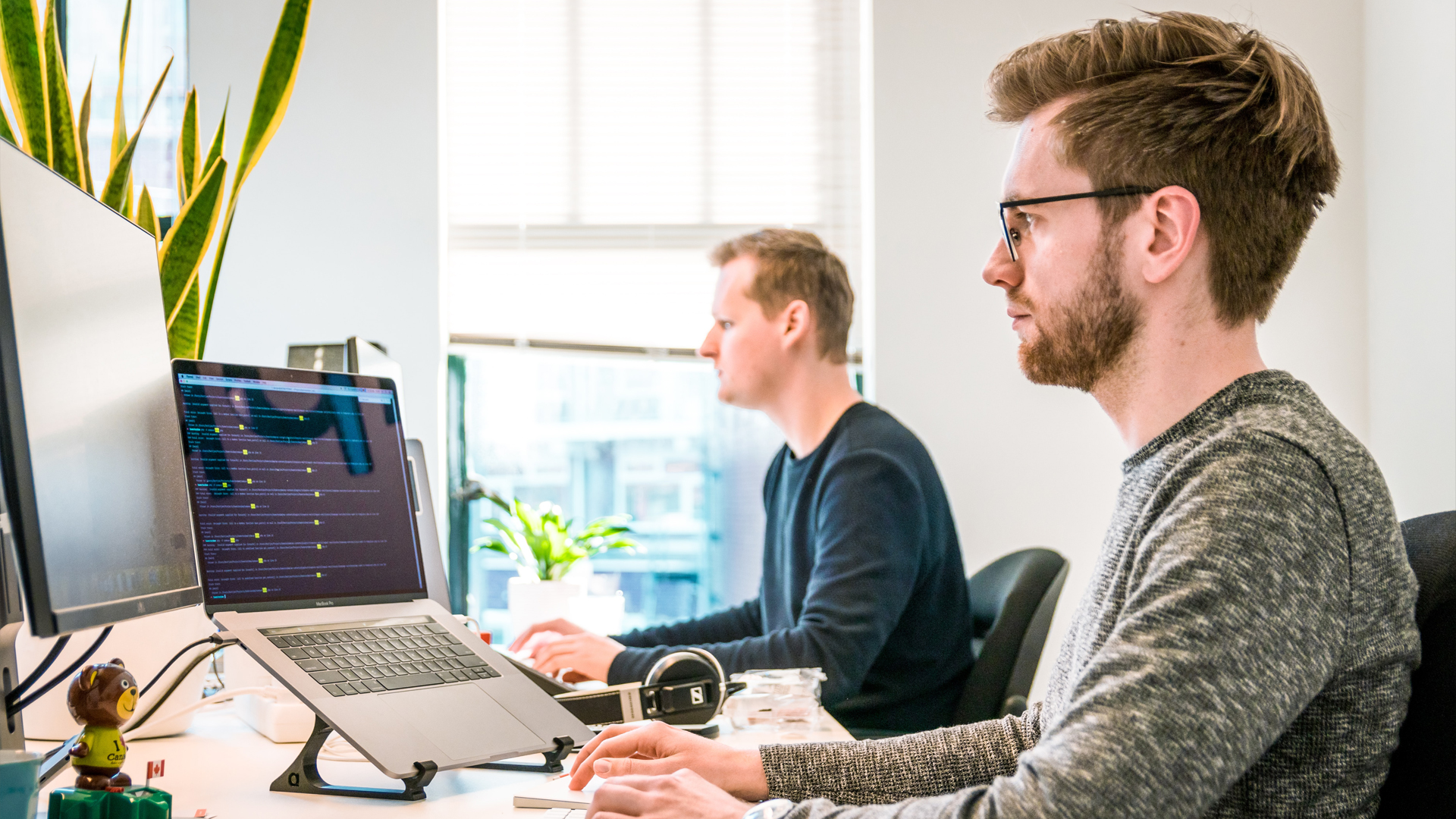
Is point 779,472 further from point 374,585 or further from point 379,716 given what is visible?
point 379,716

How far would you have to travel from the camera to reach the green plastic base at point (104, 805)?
0.76 m

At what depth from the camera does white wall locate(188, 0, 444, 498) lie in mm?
2986

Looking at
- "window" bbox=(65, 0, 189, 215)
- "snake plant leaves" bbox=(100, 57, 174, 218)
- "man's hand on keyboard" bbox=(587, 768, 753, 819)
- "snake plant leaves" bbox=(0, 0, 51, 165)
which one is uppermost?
"window" bbox=(65, 0, 189, 215)

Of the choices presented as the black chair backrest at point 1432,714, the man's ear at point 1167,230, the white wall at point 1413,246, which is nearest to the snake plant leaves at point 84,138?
the man's ear at point 1167,230

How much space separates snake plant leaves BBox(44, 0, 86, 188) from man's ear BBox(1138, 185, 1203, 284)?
1.27m

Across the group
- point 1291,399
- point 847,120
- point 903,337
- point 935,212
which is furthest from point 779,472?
point 1291,399

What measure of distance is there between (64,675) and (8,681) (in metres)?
0.09

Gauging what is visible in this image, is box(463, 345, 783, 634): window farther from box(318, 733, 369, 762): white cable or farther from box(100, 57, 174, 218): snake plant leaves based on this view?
box(318, 733, 369, 762): white cable

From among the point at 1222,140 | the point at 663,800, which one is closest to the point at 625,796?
the point at 663,800

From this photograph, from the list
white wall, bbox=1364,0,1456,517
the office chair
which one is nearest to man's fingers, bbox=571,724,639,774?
the office chair

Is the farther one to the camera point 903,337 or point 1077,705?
point 903,337

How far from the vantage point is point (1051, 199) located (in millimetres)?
948

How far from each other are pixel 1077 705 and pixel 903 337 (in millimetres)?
2275

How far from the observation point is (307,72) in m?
3.03
